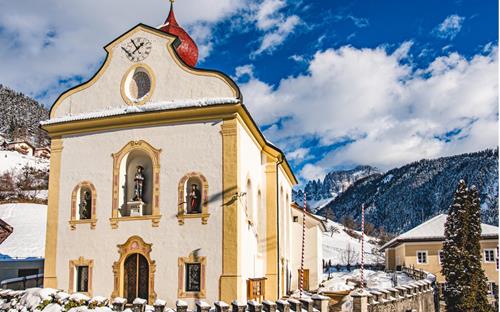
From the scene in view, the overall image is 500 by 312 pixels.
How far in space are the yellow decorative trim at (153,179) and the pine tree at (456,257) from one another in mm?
17576

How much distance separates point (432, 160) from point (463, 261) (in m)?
172

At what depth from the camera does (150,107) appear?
22.0 metres

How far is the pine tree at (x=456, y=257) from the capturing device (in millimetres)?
30703

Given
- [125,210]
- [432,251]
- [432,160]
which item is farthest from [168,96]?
[432,160]

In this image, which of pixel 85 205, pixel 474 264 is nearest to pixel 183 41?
pixel 85 205

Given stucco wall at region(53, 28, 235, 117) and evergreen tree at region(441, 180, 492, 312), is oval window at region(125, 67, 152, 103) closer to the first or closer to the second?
stucco wall at region(53, 28, 235, 117)

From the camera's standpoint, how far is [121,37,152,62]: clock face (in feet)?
75.4

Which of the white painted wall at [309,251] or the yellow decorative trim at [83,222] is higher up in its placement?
the yellow decorative trim at [83,222]

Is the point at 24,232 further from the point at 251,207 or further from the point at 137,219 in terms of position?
the point at 251,207

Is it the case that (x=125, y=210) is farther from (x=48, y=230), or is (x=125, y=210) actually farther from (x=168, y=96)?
(x=168, y=96)

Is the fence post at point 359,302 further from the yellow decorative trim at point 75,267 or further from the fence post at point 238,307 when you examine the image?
the yellow decorative trim at point 75,267

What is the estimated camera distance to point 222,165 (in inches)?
826

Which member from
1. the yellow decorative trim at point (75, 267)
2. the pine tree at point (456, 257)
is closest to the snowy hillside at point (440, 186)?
the pine tree at point (456, 257)

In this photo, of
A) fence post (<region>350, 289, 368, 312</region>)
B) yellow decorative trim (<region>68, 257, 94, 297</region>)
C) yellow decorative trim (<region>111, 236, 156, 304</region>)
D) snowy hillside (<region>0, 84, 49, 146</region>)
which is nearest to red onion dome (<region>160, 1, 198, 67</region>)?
yellow decorative trim (<region>111, 236, 156, 304</region>)
